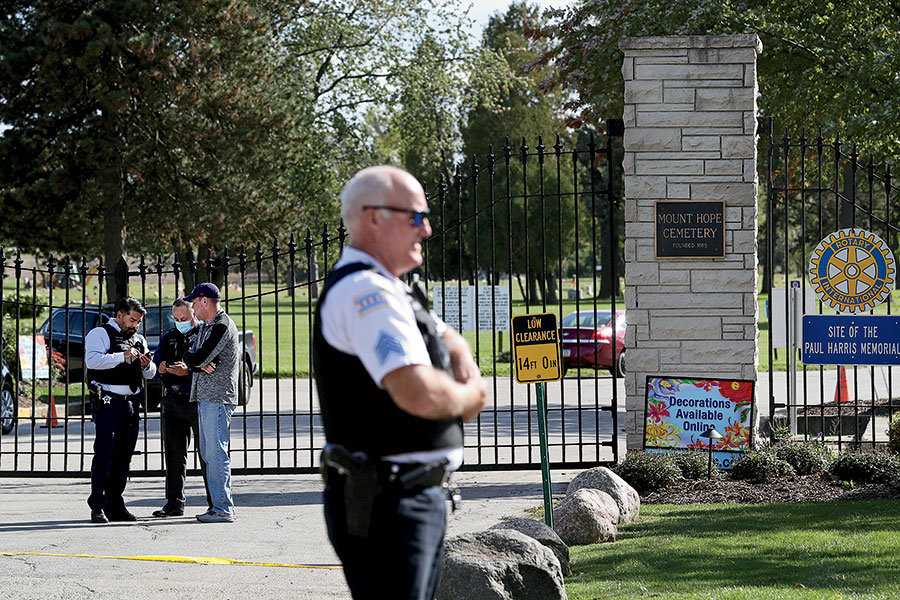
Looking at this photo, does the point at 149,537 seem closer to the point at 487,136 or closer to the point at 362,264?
the point at 362,264

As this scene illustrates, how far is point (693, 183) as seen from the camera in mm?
10711

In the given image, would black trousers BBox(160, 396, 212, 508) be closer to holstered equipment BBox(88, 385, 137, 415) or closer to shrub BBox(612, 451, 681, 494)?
holstered equipment BBox(88, 385, 137, 415)

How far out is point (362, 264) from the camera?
348 centimetres

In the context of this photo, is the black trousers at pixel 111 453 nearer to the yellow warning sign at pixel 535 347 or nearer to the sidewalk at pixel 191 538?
the sidewalk at pixel 191 538

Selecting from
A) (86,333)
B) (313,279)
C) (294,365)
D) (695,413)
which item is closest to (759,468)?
(695,413)

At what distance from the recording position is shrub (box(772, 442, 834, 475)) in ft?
33.4

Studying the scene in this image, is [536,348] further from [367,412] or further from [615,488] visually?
[367,412]

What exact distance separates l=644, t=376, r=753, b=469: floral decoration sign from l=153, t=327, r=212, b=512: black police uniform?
398 centimetres

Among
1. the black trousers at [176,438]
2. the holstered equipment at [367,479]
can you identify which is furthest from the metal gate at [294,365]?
the holstered equipment at [367,479]

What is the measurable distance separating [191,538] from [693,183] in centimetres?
537

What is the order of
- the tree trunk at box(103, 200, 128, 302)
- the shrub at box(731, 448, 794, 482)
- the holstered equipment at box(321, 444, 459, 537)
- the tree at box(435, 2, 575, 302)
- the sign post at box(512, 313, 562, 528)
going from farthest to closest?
the tree at box(435, 2, 575, 302) < the tree trunk at box(103, 200, 128, 302) < the shrub at box(731, 448, 794, 482) < the sign post at box(512, 313, 562, 528) < the holstered equipment at box(321, 444, 459, 537)

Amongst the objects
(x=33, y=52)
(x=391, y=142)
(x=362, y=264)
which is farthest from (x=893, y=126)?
(x=391, y=142)

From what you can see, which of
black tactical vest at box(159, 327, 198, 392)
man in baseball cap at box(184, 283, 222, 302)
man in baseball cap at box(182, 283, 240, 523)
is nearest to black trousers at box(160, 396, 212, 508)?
black tactical vest at box(159, 327, 198, 392)

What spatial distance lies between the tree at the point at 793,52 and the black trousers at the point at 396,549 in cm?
1284
